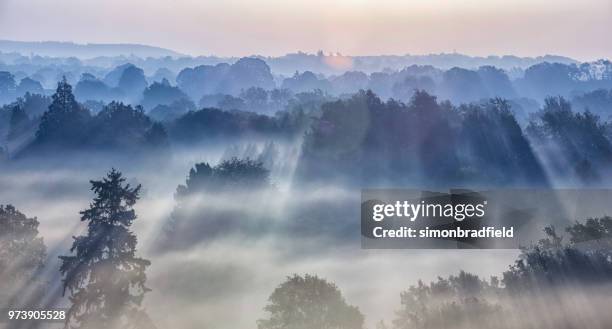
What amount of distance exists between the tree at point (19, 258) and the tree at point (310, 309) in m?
7.43

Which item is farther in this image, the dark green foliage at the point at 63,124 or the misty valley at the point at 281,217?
the dark green foliage at the point at 63,124

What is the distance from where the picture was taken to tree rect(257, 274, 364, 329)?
1742cm

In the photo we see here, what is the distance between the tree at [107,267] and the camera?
15.9 meters

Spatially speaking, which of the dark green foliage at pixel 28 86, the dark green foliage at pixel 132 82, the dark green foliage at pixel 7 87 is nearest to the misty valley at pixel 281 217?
the dark green foliage at pixel 28 86

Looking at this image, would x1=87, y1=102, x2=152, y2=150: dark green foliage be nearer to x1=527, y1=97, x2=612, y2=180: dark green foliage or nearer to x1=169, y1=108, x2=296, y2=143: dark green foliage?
x1=169, y1=108, x2=296, y2=143: dark green foliage

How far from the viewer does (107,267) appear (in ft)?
52.0

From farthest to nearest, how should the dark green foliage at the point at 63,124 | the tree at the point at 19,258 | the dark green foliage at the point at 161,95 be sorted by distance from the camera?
the dark green foliage at the point at 161,95
the dark green foliage at the point at 63,124
the tree at the point at 19,258

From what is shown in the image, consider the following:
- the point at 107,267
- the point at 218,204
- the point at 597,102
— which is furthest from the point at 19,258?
the point at 597,102

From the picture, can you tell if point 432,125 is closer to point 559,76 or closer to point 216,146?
point 216,146

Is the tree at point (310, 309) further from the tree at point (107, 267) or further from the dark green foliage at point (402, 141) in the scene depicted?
the dark green foliage at point (402, 141)

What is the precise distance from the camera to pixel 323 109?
34.5 metres

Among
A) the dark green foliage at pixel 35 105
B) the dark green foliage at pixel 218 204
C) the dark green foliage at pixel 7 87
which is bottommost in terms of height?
the dark green foliage at pixel 218 204

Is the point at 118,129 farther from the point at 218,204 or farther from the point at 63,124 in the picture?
the point at 218,204

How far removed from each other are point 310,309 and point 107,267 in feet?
19.2
